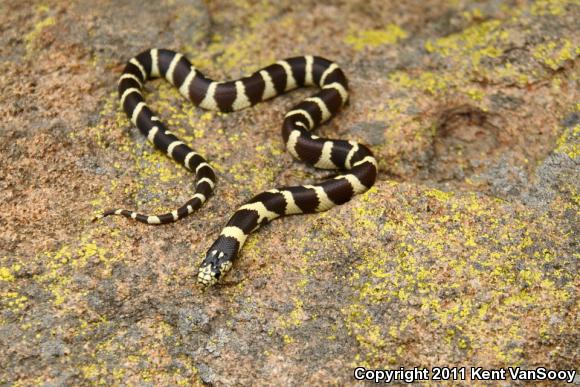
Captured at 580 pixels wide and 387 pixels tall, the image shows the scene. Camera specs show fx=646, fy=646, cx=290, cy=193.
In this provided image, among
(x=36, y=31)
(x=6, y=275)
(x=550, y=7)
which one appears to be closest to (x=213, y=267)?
(x=6, y=275)

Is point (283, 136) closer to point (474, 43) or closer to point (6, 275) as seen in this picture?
point (474, 43)

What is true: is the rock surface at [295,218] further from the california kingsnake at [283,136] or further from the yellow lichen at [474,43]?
the california kingsnake at [283,136]

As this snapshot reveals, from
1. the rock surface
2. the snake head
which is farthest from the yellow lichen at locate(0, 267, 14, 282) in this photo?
the snake head

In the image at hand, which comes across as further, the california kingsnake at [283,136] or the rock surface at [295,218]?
the california kingsnake at [283,136]

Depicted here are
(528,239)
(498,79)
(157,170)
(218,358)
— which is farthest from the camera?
(498,79)

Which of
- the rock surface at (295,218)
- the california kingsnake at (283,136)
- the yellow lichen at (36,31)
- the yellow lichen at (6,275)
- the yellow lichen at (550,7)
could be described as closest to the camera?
the rock surface at (295,218)

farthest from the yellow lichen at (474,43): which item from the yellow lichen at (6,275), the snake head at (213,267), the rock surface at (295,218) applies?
the yellow lichen at (6,275)

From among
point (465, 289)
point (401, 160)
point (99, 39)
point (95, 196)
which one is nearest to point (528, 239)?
point (465, 289)

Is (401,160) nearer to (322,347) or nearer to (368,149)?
(368,149)
